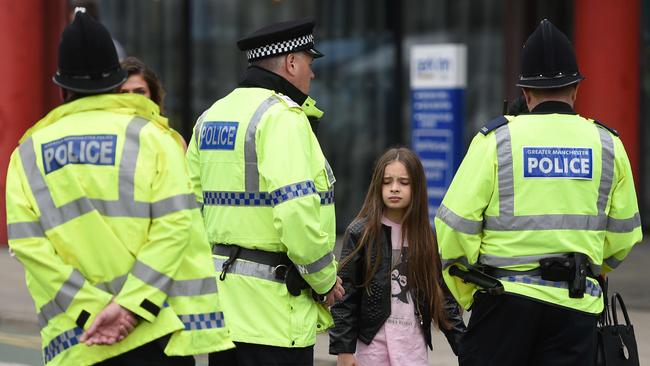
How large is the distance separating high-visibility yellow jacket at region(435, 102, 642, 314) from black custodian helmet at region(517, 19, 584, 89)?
0.10 meters

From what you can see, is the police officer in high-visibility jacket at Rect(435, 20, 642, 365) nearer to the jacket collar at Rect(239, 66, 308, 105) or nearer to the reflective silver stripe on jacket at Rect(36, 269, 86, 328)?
the jacket collar at Rect(239, 66, 308, 105)

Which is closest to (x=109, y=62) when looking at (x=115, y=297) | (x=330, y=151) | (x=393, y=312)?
(x=115, y=297)

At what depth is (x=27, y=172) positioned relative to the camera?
4.30 m

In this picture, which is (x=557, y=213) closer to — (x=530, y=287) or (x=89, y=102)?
(x=530, y=287)

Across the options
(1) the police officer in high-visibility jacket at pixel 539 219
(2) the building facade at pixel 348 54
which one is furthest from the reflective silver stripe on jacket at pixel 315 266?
(2) the building facade at pixel 348 54

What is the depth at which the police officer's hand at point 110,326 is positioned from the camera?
4152 mm

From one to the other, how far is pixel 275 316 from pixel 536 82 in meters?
1.36

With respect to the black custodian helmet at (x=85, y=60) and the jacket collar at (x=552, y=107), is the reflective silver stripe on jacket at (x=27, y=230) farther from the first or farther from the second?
the jacket collar at (x=552, y=107)

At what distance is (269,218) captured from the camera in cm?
520

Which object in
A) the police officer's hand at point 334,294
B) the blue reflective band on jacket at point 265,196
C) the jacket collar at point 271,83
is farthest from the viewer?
the jacket collar at point 271,83

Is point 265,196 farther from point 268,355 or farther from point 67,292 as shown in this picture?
point 67,292

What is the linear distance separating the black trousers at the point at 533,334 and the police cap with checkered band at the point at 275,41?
4.09ft

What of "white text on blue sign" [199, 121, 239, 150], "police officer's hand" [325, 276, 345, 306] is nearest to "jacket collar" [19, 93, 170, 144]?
"white text on blue sign" [199, 121, 239, 150]

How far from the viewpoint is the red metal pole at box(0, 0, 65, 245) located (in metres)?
15.8
